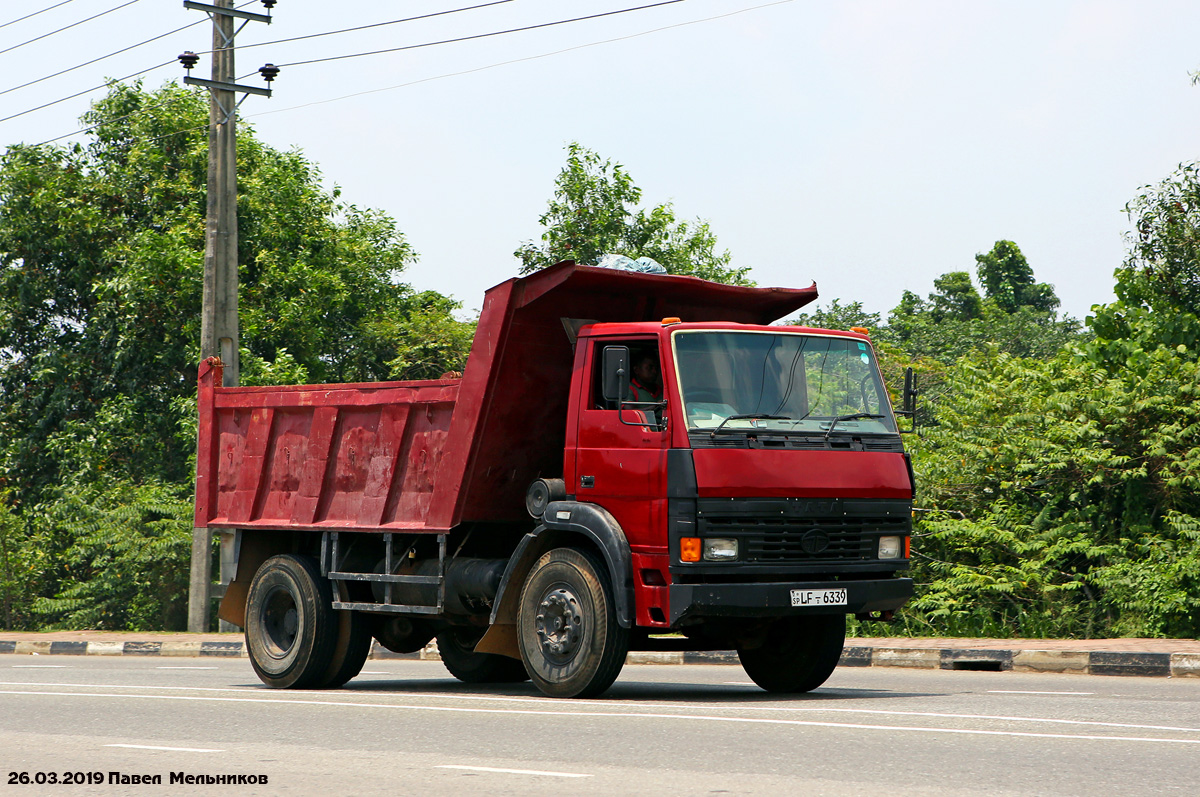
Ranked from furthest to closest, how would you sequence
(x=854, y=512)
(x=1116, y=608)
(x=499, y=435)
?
(x=1116, y=608)
(x=499, y=435)
(x=854, y=512)

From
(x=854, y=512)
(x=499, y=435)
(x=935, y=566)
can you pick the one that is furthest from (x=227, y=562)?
(x=935, y=566)

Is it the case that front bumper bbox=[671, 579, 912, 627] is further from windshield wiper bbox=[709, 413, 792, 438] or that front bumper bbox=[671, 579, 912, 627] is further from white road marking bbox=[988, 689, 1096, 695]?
white road marking bbox=[988, 689, 1096, 695]

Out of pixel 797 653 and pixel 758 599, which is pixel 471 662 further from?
pixel 758 599

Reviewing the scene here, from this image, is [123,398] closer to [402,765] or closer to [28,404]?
[28,404]

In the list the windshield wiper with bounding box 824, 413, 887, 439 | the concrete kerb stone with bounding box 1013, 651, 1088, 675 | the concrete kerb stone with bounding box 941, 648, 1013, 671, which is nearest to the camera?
the windshield wiper with bounding box 824, 413, 887, 439

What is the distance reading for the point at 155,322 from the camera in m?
28.5

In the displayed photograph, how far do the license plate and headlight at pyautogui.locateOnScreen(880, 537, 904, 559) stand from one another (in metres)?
0.54

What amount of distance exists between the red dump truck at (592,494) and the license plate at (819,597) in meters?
0.01

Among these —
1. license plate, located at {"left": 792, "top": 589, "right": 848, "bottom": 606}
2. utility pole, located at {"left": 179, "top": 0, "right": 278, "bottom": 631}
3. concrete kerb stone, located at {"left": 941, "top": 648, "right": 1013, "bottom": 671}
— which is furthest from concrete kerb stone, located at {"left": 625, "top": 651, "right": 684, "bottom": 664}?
utility pole, located at {"left": 179, "top": 0, "right": 278, "bottom": 631}

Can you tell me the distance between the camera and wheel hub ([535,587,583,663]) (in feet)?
32.8

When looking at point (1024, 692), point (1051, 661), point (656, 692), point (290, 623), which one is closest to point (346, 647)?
point (290, 623)

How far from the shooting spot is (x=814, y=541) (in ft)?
32.5

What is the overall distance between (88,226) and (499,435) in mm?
20966

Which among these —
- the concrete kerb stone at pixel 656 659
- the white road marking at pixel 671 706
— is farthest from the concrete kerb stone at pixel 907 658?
the white road marking at pixel 671 706
